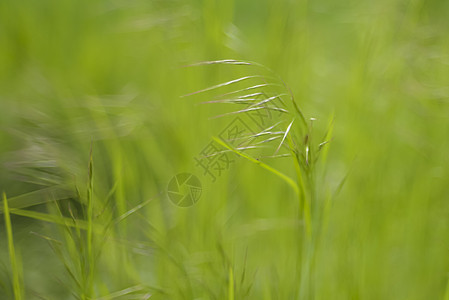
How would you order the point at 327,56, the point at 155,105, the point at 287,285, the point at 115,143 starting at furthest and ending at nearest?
1. the point at 327,56
2. the point at 155,105
3. the point at 115,143
4. the point at 287,285

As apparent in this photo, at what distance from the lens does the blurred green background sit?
2.16ft

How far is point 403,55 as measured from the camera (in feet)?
2.67

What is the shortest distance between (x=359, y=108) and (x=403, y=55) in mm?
158

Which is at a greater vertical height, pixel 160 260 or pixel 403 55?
pixel 403 55

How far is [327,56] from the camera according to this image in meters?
1.25

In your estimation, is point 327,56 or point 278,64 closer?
point 278,64

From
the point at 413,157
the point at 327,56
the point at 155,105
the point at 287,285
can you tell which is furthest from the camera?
the point at 327,56

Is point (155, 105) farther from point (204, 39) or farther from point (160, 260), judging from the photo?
point (160, 260)

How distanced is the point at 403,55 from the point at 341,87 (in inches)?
7.5

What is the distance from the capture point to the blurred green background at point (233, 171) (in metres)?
0.66

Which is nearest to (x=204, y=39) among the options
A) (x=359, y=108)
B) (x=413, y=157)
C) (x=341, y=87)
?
(x=359, y=108)

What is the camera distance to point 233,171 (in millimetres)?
773

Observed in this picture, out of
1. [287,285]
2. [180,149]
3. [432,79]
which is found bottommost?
[287,285]

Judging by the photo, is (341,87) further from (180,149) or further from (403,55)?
(180,149)
